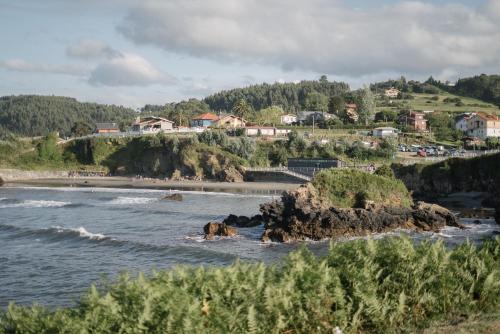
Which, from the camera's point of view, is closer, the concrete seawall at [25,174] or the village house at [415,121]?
the concrete seawall at [25,174]

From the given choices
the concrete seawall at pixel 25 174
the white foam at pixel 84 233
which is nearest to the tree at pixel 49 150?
the concrete seawall at pixel 25 174

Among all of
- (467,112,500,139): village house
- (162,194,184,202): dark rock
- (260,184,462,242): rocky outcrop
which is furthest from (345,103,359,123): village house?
(260,184,462,242): rocky outcrop

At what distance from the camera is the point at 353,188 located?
4109 centimetres

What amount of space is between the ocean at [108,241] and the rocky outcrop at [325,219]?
1238 mm

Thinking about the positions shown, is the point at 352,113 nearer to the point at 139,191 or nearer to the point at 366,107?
the point at 366,107

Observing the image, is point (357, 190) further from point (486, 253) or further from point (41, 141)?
point (41, 141)

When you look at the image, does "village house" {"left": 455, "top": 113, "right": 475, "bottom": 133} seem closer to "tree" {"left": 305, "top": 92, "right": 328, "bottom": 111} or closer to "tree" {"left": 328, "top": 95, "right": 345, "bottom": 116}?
"tree" {"left": 328, "top": 95, "right": 345, "bottom": 116}

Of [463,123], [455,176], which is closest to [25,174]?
[455,176]

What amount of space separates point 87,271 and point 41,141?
86254 mm

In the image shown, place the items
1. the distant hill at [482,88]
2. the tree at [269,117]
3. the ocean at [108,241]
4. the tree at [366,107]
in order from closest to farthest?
the ocean at [108,241] → the tree at [366,107] → the tree at [269,117] → the distant hill at [482,88]

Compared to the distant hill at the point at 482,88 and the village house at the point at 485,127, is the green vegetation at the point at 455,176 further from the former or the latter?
the distant hill at the point at 482,88

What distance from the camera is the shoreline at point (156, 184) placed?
7394cm

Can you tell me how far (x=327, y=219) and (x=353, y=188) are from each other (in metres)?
5.48

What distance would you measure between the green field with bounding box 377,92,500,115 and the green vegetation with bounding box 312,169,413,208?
96347mm
